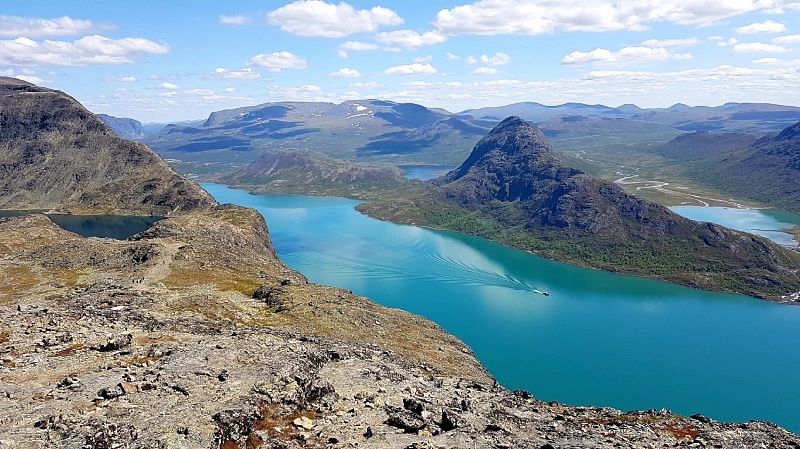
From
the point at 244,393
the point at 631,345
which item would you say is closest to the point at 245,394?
the point at 244,393

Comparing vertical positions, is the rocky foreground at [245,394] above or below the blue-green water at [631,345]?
above

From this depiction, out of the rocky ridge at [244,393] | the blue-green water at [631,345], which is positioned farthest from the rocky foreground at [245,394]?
the blue-green water at [631,345]

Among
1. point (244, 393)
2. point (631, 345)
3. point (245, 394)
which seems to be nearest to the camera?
point (245, 394)

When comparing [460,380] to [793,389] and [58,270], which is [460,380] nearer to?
[58,270]

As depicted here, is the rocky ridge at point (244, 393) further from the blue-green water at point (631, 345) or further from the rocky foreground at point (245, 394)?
the blue-green water at point (631, 345)

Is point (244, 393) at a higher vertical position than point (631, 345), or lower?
higher

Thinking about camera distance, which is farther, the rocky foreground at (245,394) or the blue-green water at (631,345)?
the blue-green water at (631,345)

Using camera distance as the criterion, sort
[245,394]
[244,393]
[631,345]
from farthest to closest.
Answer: [631,345], [244,393], [245,394]

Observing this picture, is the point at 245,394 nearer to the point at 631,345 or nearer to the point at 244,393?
the point at 244,393

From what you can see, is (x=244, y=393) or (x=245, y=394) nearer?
(x=245, y=394)
